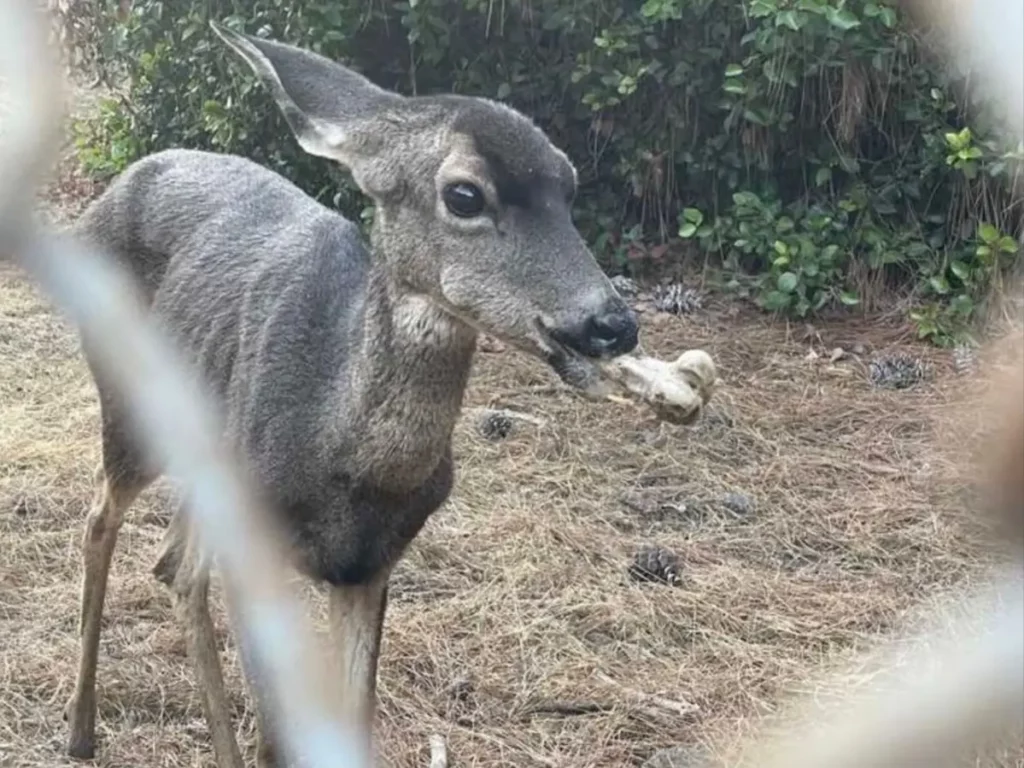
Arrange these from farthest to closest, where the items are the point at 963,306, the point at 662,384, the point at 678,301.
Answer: the point at 678,301 < the point at 963,306 < the point at 662,384

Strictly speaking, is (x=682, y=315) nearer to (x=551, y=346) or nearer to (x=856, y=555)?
(x=856, y=555)

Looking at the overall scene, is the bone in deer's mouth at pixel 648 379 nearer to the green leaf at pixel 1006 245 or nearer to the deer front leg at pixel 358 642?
the deer front leg at pixel 358 642

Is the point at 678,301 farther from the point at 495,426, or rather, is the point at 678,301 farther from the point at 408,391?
the point at 408,391

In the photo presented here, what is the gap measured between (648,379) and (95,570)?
1.92m

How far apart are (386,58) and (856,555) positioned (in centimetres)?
377

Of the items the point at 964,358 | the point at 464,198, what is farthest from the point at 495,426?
the point at 464,198

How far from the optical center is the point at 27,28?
1.70m

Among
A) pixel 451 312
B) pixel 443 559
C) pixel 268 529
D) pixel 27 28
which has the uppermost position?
pixel 27 28

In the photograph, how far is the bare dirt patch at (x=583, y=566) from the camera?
3.69m

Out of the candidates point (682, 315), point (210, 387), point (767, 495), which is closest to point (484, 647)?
point (210, 387)

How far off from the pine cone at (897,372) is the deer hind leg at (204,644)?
3.58 metres

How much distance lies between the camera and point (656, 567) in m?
4.50

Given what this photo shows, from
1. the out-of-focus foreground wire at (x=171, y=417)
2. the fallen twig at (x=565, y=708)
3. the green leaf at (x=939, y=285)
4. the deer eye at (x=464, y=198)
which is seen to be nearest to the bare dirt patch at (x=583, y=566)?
the fallen twig at (x=565, y=708)

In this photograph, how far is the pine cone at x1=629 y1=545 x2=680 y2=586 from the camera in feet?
14.7
